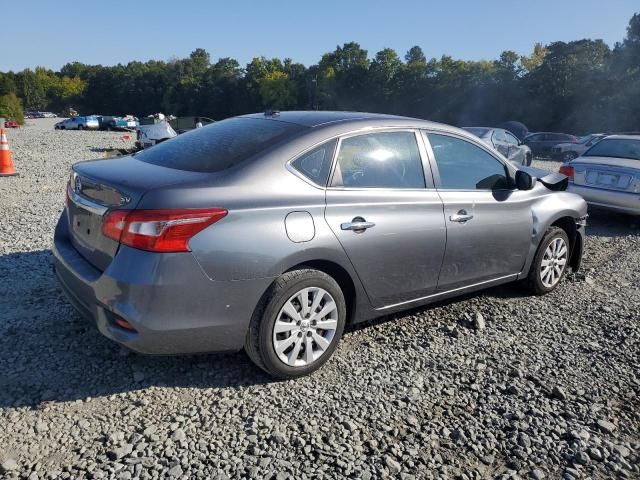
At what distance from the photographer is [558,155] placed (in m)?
27.6

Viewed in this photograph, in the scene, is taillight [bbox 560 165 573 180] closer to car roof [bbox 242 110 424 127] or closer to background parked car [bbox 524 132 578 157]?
car roof [bbox 242 110 424 127]

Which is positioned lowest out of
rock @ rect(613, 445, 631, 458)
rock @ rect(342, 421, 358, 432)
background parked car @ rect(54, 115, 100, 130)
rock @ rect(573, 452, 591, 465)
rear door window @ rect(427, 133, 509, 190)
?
background parked car @ rect(54, 115, 100, 130)

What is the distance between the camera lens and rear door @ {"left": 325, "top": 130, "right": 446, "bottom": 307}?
11.2 feet

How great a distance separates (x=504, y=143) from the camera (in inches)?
639

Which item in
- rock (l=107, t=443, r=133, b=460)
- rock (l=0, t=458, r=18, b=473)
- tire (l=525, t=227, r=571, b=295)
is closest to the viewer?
rock (l=0, t=458, r=18, b=473)

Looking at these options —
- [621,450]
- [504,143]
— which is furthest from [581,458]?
[504,143]

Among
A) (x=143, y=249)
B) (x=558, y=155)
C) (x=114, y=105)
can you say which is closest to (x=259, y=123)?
(x=143, y=249)

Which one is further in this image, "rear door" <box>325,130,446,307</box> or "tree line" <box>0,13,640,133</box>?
"tree line" <box>0,13,640,133</box>

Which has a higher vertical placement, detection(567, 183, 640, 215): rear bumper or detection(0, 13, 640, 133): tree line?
detection(0, 13, 640, 133): tree line

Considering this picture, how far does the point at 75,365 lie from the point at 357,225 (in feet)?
6.47

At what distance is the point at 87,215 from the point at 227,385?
1.33 m

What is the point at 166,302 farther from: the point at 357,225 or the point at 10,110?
the point at 10,110

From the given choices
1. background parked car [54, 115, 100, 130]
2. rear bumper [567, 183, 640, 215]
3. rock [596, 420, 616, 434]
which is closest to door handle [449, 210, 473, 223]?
rock [596, 420, 616, 434]

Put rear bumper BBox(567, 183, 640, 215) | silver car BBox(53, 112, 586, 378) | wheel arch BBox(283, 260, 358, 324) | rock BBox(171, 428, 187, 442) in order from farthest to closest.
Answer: rear bumper BBox(567, 183, 640, 215)
wheel arch BBox(283, 260, 358, 324)
silver car BBox(53, 112, 586, 378)
rock BBox(171, 428, 187, 442)
